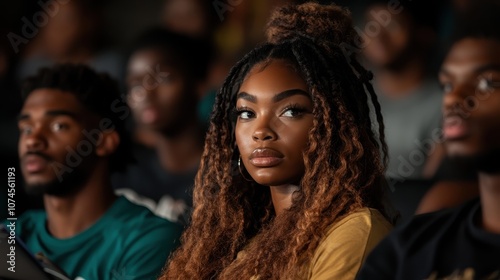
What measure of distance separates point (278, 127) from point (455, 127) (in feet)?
1.11

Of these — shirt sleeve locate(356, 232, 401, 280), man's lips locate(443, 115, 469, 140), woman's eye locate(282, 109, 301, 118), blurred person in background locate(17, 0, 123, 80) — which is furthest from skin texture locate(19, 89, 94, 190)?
shirt sleeve locate(356, 232, 401, 280)

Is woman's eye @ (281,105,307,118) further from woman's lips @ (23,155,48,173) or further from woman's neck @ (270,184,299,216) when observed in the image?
woman's lips @ (23,155,48,173)

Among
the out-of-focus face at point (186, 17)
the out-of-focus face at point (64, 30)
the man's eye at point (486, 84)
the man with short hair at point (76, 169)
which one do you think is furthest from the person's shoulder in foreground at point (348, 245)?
the out-of-focus face at point (64, 30)

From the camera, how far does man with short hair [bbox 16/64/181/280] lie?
1887 millimetres

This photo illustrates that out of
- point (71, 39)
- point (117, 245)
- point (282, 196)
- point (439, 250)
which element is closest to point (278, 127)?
point (282, 196)

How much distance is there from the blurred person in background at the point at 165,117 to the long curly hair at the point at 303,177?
1.86 feet

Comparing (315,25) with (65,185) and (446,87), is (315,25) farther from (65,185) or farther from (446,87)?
(65,185)

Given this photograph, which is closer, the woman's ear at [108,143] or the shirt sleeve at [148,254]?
the shirt sleeve at [148,254]

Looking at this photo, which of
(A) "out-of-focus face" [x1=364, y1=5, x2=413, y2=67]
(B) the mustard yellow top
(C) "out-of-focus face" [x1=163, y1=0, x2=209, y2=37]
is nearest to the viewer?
(B) the mustard yellow top

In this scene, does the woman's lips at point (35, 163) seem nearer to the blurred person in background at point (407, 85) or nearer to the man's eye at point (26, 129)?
the man's eye at point (26, 129)

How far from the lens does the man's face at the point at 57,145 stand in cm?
197

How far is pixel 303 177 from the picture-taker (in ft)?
4.52

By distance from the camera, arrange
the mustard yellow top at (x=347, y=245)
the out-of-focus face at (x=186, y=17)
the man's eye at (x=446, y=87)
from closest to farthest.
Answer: the mustard yellow top at (x=347, y=245) < the man's eye at (x=446, y=87) < the out-of-focus face at (x=186, y=17)

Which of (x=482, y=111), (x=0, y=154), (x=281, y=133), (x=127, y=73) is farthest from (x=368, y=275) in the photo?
(x=0, y=154)
